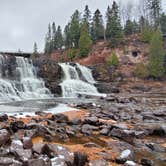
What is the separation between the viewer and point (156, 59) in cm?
6131

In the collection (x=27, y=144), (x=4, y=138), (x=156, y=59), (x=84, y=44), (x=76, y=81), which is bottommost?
(x=27, y=144)

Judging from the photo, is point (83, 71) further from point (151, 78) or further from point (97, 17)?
point (97, 17)

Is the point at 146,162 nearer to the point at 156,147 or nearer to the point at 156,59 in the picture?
the point at 156,147

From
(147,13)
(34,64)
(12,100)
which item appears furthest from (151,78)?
(147,13)

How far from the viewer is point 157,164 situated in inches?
365

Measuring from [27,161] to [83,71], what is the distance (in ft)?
158

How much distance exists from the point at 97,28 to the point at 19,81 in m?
47.6

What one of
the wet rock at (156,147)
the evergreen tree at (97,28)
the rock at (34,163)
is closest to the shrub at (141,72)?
the evergreen tree at (97,28)

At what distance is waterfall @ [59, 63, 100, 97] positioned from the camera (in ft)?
147

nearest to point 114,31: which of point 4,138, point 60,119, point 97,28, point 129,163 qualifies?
point 97,28

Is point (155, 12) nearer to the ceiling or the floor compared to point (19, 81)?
nearer to the ceiling

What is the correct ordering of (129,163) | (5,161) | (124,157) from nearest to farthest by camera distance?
(5,161) → (129,163) → (124,157)

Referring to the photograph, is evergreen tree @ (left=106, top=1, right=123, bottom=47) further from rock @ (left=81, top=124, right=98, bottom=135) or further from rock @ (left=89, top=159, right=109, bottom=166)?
rock @ (left=89, top=159, right=109, bottom=166)

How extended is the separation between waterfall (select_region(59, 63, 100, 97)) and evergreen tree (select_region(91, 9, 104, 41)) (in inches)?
1103
